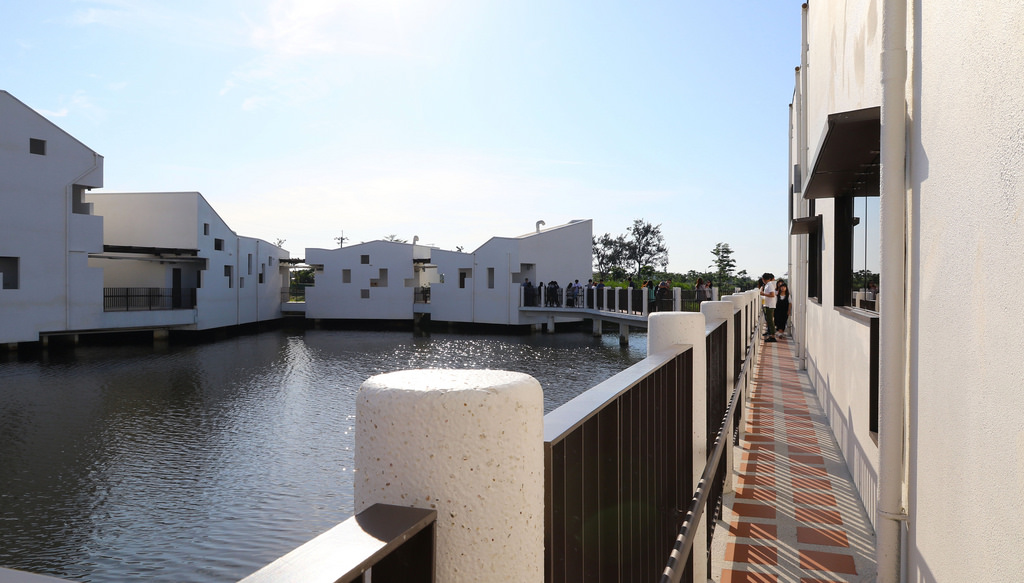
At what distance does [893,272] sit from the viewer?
3.30 metres

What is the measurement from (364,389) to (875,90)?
4.65m

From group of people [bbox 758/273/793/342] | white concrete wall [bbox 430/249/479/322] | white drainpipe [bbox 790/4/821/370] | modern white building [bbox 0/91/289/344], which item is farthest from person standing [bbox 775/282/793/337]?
modern white building [bbox 0/91/289/344]

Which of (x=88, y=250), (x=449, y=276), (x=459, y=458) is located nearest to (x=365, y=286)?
(x=449, y=276)

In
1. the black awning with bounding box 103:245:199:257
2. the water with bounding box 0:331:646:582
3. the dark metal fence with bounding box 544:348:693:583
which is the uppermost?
the black awning with bounding box 103:245:199:257

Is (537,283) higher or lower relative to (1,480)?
higher

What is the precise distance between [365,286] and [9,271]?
22.4 meters

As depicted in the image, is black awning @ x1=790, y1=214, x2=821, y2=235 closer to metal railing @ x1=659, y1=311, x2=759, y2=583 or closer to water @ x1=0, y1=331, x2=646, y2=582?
metal railing @ x1=659, y1=311, x2=759, y2=583

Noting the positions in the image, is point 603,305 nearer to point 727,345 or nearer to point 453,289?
point 453,289

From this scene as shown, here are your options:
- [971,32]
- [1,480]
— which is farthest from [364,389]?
[1,480]

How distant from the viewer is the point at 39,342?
27.9 meters

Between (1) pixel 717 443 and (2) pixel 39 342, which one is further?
(2) pixel 39 342

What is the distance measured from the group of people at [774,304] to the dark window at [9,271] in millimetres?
27886

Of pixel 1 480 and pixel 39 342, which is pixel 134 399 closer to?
pixel 1 480

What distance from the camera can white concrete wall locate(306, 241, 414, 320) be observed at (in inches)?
1847
